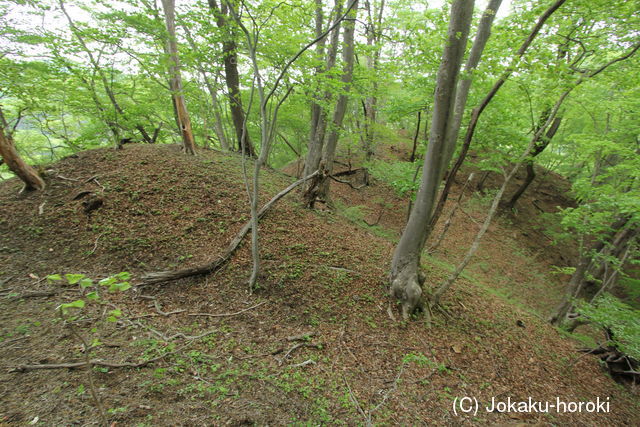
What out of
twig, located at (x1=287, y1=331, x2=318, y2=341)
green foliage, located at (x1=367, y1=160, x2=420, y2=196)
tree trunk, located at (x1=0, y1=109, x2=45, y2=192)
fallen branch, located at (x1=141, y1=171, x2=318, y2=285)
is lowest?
twig, located at (x1=287, y1=331, x2=318, y2=341)

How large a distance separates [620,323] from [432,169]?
12.8 ft

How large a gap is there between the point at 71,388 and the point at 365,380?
2934mm

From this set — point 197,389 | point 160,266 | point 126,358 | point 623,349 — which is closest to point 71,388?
point 126,358

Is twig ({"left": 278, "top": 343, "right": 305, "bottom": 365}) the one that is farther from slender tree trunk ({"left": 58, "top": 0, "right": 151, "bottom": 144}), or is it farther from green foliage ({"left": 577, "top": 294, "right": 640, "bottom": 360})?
slender tree trunk ({"left": 58, "top": 0, "right": 151, "bottom": 144})

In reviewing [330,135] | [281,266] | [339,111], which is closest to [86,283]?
[281,266]

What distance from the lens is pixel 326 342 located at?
11.5ft

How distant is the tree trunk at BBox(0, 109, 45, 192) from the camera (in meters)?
4.71

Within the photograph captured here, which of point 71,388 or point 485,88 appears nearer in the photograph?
point 71,388

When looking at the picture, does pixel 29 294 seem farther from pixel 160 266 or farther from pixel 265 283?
pixel 265 283

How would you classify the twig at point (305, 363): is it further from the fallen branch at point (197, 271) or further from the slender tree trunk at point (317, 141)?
the slender tree trunk at point (317, 141)

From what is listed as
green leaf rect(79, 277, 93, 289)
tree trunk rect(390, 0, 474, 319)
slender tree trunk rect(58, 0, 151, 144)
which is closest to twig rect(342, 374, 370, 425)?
tree trunk rect(390, 0, 474, 319)

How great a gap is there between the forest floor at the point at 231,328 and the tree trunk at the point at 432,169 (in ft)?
1.33

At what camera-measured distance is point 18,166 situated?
4816mm

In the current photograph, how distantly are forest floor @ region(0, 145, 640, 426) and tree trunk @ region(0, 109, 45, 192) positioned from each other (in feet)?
0.73
